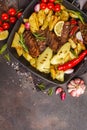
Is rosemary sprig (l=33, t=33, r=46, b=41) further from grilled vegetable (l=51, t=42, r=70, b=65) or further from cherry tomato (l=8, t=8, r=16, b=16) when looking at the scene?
cherry tomato (l=8, t=8, r=16, b=16)

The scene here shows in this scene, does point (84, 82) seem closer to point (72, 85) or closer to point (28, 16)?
point (72, 85)

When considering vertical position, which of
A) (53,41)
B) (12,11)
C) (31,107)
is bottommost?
(31,107)

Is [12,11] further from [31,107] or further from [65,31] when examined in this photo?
[31,107]

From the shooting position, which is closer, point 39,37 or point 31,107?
point 39,37

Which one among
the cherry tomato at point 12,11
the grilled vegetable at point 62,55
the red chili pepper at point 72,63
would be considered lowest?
the red chili pepper at point 72,63

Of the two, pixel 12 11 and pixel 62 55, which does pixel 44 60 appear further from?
pixel 12 11

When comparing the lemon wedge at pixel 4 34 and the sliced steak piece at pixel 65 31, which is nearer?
the sliced steak piece at pixel 65 31

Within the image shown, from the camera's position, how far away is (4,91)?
2.73 metres

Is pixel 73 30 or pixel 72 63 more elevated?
pixel 73 30

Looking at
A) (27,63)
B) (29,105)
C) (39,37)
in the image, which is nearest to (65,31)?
(39,37)

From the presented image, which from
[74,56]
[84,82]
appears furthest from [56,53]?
[84,82]

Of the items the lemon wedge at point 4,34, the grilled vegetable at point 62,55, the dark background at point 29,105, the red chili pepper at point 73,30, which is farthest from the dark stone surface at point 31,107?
the red chili pepper at point 73,30

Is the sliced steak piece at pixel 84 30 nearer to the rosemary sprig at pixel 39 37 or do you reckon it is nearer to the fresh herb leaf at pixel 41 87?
the rosemary sprig at pixel 39 37

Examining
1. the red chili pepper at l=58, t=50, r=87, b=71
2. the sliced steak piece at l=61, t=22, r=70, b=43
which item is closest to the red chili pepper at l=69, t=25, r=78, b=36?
the sliced steak piece at l=61, t=22, r=70, b=43
